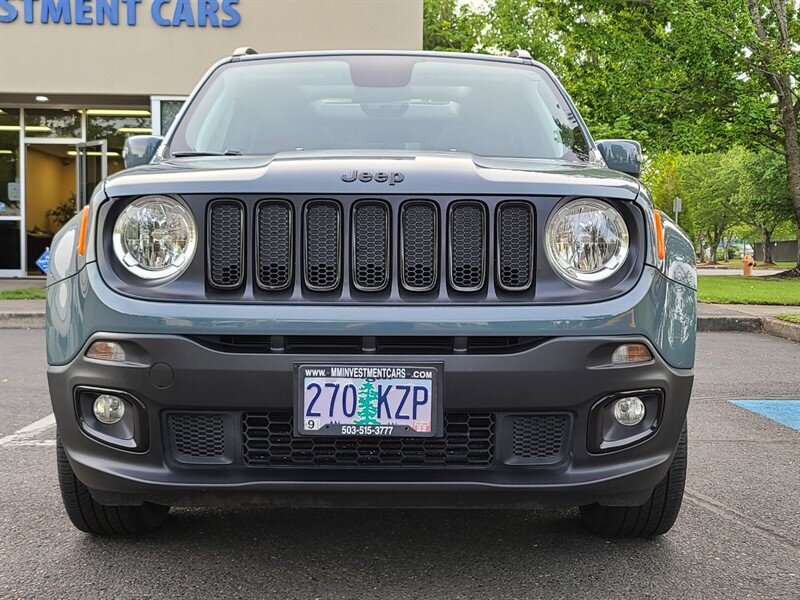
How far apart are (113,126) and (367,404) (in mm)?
15673

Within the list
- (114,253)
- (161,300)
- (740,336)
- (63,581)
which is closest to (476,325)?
(161,300)

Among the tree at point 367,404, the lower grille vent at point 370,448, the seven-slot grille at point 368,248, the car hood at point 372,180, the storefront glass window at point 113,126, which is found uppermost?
the storefront glass window at point 113,126

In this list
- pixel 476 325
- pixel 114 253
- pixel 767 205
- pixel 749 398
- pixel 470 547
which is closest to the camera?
pixel 476 325

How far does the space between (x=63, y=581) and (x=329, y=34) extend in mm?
13603

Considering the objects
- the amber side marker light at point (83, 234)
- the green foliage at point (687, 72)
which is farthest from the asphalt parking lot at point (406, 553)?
the green foliage at point (687, 72)

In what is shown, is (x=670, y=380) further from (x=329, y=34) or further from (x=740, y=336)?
(x=329, y=34)

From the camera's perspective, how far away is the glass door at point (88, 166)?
52.4 feet

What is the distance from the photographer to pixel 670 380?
7.97 ft

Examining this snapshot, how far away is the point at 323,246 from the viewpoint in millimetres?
2398

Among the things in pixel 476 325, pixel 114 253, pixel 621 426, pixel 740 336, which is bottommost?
pixel 740 336

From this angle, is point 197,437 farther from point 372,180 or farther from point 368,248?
point 372,180

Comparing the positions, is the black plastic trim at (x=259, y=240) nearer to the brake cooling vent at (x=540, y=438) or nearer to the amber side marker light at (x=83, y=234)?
the amber side marker light at (x=83, y=234)

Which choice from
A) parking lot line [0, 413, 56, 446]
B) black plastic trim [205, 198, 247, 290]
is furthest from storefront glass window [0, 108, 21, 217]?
black plastic trim [205, 198, 247, 290]

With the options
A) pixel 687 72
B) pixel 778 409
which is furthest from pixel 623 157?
pixel 687 72
